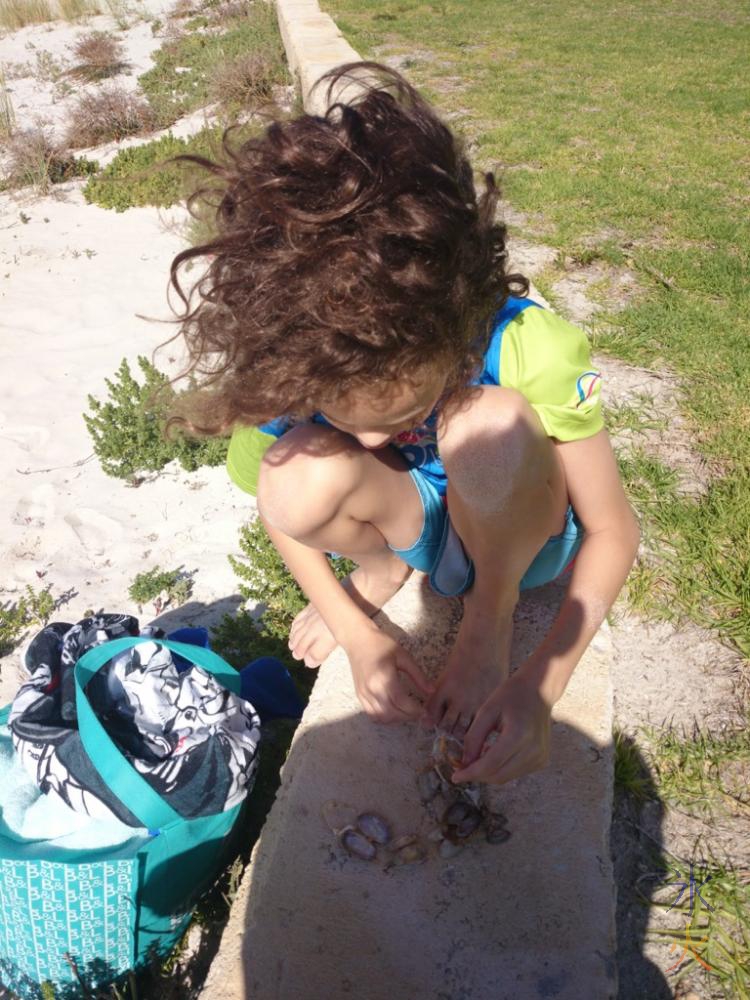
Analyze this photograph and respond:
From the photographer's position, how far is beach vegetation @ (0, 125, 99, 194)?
228 inches

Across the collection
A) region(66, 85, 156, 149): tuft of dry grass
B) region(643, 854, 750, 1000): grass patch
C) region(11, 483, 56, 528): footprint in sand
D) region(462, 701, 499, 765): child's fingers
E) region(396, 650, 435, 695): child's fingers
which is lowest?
region(643, 854, 750, 1000): grass patch

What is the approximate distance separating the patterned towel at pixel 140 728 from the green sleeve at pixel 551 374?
930 mm

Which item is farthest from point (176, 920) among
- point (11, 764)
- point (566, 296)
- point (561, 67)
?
point (561, 67)

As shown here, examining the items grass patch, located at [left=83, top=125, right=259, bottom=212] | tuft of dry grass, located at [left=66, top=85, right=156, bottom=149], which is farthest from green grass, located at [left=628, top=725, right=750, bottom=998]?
tuft of dry grass, located at [left=66, top=85, right=156, bottom=149]

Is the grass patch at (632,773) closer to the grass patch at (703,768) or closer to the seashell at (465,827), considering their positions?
the grass patch at (703,768)

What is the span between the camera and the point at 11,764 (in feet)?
5.44

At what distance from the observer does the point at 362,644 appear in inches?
71.5

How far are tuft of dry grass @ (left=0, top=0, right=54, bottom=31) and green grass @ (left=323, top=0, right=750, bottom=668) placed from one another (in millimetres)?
5620

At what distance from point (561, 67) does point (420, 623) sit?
6.93m

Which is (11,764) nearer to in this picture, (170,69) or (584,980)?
(584,980)

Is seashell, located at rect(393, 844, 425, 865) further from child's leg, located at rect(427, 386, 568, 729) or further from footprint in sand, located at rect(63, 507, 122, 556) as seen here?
footprint in sand, located at rect(63, 507, 122, 556)

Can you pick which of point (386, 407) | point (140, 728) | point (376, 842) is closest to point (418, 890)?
point (376, 842)

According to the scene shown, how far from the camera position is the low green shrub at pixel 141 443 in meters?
3.06

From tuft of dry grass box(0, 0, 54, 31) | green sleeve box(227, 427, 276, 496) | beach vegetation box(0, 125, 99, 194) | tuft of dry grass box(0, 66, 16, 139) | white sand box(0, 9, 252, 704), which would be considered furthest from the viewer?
tuft of dry grass box(0, 0, 54, 31)
